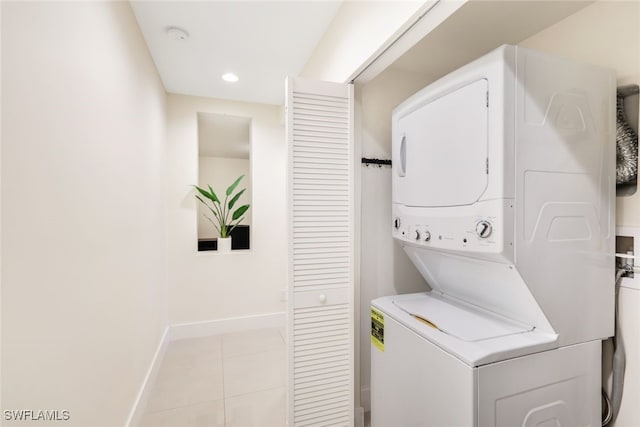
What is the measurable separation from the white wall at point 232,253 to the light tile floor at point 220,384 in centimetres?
42

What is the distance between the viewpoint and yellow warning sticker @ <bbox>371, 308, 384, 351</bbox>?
1.56 m

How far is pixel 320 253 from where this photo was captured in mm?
1748

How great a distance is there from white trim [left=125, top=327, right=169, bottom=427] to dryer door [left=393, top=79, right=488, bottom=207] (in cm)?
211

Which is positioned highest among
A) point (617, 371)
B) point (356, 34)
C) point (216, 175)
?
point (356, 34)

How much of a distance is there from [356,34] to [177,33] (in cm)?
130

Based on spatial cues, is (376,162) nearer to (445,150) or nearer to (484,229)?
(445,150)

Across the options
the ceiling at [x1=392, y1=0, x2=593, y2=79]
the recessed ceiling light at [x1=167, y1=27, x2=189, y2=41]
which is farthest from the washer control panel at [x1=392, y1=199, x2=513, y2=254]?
the recessed ceiling light at [x1=167, y1=27, x2=189, y2=41]

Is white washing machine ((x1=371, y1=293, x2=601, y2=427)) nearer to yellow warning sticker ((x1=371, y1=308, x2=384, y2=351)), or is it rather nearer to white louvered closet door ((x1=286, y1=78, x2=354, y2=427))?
yellow warning sticker ((x1=371, y1=308, x2=384, y2=351))

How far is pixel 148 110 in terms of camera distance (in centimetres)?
231

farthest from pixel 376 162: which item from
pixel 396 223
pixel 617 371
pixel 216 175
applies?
pixel 216 175

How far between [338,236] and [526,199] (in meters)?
0.98

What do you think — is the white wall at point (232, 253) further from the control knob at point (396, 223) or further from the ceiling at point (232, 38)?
the control knob at point (396, 223)

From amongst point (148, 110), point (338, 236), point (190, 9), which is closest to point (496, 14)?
point (338, 236)

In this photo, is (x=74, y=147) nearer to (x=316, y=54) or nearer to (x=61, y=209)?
(x=61, y=209)
